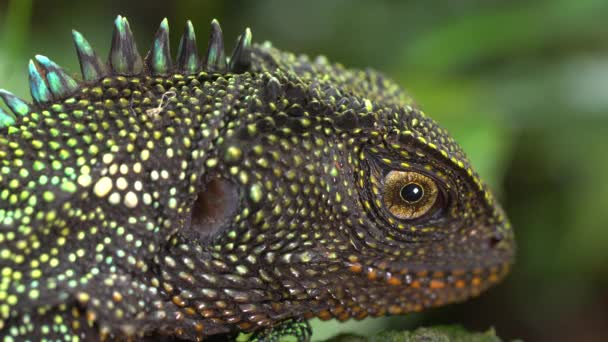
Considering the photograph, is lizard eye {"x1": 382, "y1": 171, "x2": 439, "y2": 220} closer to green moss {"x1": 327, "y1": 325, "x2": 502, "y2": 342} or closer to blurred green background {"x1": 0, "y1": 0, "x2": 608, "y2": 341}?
green moss {"x1": 327, "y1": 325, "x2": 502, "y2": 342}

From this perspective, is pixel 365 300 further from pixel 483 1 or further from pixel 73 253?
pixel 483 1

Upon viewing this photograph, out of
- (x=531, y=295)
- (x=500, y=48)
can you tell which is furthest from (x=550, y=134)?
(x=531, y=295)

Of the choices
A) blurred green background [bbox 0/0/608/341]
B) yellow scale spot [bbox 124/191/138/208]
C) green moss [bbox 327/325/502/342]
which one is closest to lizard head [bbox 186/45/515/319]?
green moss [bbox 327/325/502/342]

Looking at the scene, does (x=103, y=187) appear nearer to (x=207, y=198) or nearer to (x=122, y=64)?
(x=207, y=198)

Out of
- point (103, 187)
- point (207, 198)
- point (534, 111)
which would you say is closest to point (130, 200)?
point (103, 187)

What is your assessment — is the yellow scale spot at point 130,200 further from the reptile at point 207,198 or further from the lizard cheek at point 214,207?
the lizard cheek at point 214,207
